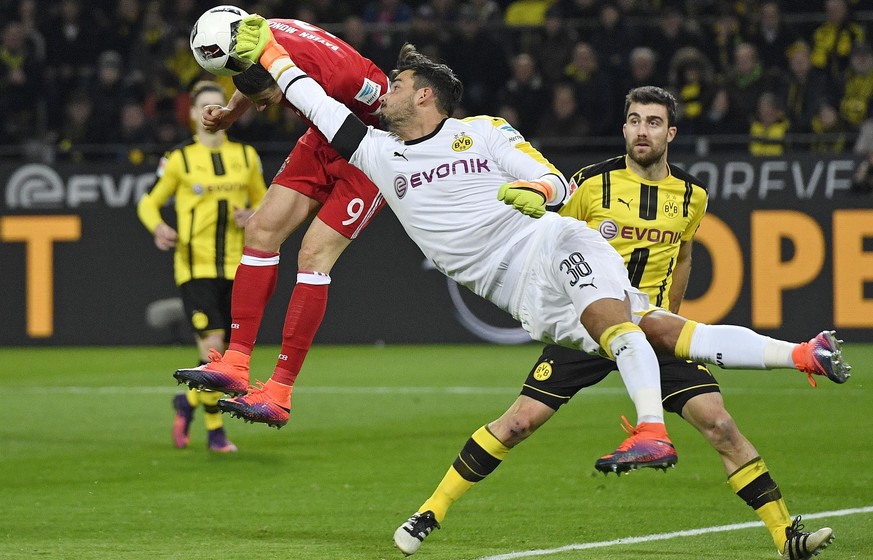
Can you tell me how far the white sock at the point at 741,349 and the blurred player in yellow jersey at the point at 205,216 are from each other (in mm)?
4974

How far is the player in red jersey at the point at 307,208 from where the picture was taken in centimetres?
703

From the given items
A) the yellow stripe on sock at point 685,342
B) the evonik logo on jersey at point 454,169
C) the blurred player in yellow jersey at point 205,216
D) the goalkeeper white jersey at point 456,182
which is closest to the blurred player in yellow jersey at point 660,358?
the yellow stripe on sock at point 685,342

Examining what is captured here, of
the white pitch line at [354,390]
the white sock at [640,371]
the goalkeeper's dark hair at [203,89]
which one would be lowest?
the white pitch line at [354,390]

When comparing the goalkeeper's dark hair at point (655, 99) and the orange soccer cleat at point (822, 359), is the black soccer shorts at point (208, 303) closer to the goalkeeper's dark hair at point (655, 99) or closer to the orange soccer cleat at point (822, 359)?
the goalkeeper's dark hair at point (655, 99)

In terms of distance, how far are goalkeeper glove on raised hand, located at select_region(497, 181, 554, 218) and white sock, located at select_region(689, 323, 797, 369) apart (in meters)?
0.90

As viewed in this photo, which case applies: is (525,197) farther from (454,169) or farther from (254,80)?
(254,80)

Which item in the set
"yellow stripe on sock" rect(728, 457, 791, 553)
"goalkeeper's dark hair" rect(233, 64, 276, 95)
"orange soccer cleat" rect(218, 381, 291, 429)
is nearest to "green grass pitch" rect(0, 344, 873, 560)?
"yellow stripe on sock" rect(728, 457, 791, 553)

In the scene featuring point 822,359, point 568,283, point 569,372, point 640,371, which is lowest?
point 569,372

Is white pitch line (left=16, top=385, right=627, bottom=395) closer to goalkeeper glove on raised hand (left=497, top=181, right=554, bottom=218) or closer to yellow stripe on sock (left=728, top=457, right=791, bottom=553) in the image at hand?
yellow stripe on sock (left=728, top=457, right=791, bottom=553)

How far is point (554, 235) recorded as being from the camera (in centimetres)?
605

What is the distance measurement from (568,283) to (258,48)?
185 centimetres

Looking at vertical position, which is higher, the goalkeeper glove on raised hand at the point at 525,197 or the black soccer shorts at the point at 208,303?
the goalkeeper glove on raised hand at the point at 525,197

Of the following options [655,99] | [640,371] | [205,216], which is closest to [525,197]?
[640,371]

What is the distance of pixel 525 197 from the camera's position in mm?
5645
